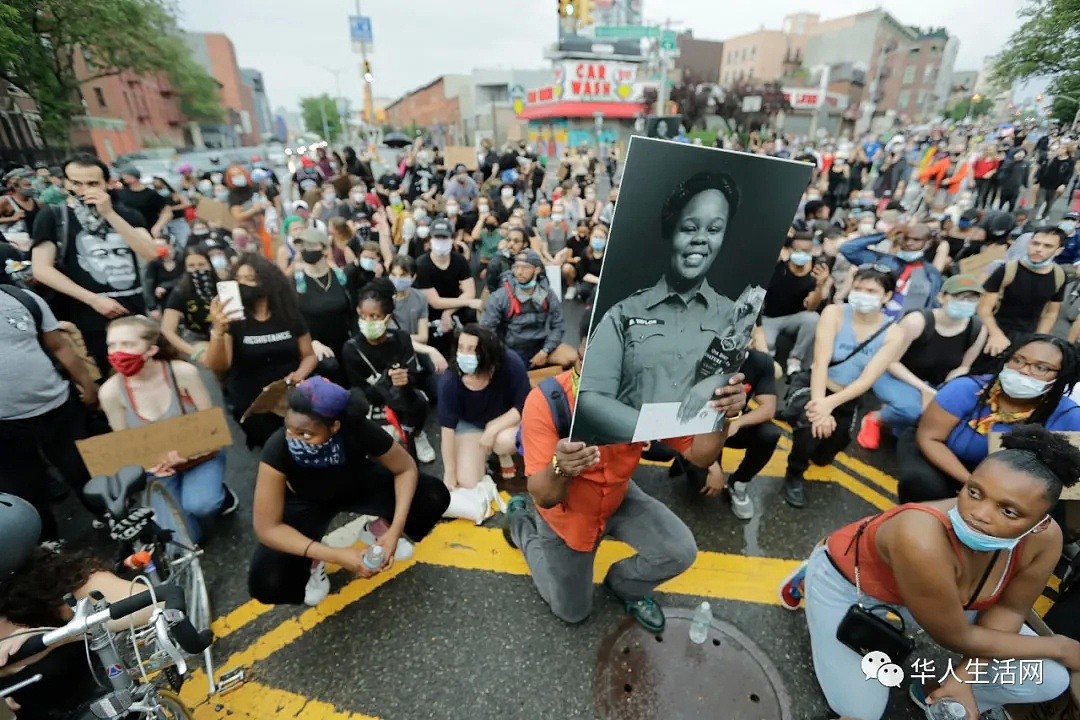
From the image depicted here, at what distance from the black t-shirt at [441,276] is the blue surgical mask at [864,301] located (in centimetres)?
390

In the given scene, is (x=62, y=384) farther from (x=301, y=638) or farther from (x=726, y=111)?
(x=726, y=111)

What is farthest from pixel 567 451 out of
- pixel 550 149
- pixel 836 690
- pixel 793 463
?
pixel 550 149

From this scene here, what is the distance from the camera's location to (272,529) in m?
2.69

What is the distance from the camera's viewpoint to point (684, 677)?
8.19ft

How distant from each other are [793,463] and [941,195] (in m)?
13.3

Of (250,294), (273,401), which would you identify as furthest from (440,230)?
(273,401)

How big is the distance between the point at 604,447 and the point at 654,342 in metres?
1.08

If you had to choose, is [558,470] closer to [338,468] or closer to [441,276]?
[338,468]

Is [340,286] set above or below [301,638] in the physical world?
above

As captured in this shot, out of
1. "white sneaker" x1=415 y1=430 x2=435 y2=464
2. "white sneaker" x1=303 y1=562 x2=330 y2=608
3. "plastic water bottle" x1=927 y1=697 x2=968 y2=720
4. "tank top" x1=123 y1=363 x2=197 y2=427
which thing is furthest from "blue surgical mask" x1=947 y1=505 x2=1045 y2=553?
"tank top" x1=123 y1=363 x2=197 y2=427

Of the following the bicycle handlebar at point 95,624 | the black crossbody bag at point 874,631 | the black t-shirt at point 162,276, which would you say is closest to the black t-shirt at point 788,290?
the black crossbody bag at point 874,631

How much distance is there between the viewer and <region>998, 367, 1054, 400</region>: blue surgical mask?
2.64m

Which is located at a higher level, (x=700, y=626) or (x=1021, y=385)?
(x=1021, y=385)

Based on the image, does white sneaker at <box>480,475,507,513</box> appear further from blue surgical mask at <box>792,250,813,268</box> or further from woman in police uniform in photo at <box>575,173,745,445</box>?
blue surgical mask at <box>792,250,813,268</box>
